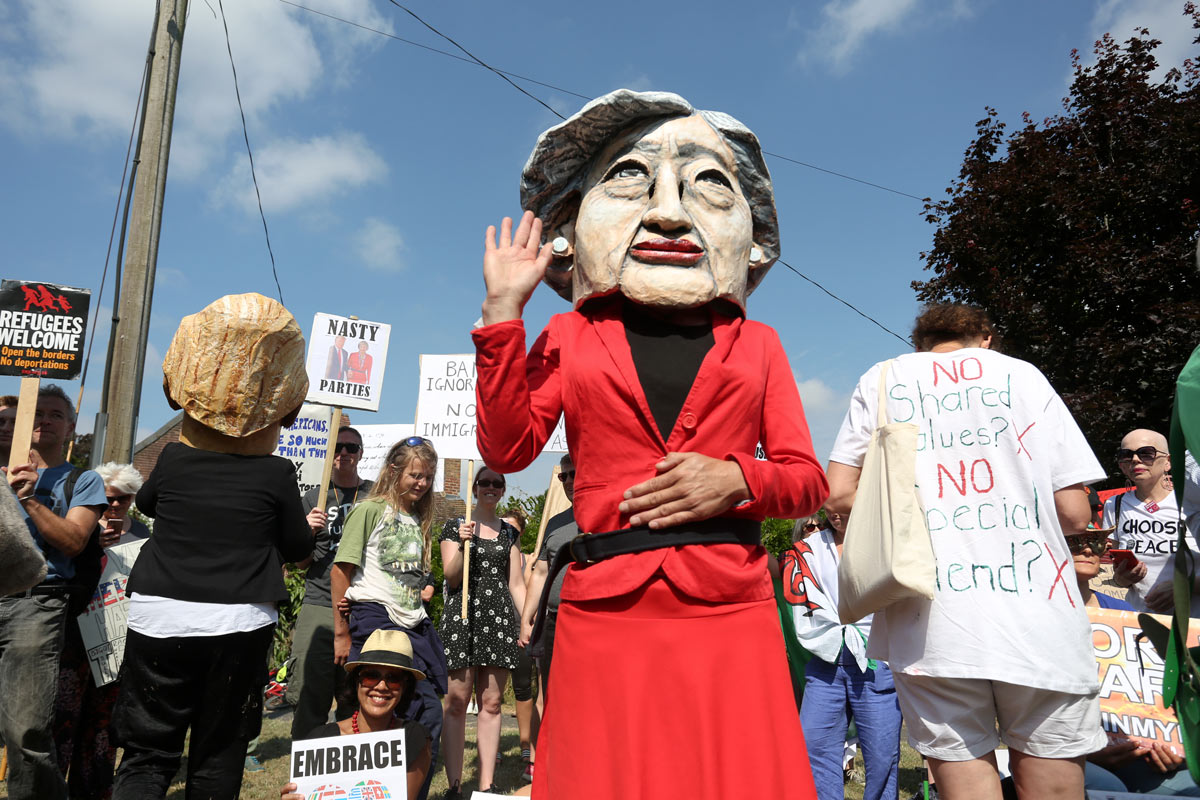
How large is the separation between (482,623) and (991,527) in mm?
3631

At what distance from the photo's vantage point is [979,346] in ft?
9.45

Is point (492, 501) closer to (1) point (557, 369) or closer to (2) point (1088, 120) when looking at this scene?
(1) point (557, 369)

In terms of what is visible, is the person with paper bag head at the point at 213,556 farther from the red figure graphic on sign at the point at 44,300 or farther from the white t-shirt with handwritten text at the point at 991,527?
the white t-shirt with handwritten text at the point at 991,527

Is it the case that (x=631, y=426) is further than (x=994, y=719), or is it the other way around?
(x=994, y=719)

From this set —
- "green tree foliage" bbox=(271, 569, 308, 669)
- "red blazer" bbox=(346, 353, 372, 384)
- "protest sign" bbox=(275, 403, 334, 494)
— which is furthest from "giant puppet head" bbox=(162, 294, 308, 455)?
"green tree foliage" bbox=(271, 569, 308, 669)

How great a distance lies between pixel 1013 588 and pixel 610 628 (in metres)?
1.27

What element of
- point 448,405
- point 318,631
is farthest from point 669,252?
point 448,405

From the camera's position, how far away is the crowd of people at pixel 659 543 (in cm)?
173

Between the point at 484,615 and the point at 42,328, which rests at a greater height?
the point at 42,328

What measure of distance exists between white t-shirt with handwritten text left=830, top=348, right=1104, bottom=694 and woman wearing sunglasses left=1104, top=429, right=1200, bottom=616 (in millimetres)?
2414

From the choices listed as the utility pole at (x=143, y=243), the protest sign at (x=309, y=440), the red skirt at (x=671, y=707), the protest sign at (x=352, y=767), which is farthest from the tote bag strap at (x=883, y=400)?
the protest sign at (x=309, y=440)

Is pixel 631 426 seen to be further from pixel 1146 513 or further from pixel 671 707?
pixel 1146 513

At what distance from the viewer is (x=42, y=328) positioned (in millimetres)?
4387

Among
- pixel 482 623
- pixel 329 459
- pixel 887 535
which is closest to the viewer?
pixel 887 535
